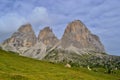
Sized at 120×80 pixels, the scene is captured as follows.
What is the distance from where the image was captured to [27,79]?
221 ft

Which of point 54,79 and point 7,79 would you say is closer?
point 7,79

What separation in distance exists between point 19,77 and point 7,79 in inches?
166

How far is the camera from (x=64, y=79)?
284 feet

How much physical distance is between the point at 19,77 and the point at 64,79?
2387cm

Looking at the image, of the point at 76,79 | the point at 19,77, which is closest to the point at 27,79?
the point at 19,77

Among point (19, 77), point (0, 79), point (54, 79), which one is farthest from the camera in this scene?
point (54, 79)

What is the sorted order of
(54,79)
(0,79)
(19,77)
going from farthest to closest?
(54,79)
(19,77)
(0,79)

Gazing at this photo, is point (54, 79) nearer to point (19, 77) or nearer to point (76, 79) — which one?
point (76, 79)

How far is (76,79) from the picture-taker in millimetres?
90875

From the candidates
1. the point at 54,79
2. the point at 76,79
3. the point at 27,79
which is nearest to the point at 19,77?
the point at 27,79

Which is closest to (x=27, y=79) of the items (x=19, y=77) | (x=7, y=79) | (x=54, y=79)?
(x=19, y=77)

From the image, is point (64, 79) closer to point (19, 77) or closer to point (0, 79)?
point (19, 77)

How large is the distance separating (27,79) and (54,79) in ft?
64.6

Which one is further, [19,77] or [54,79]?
[54,79]
